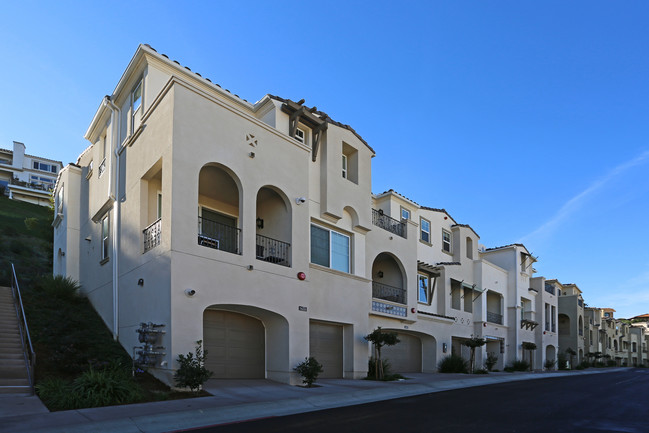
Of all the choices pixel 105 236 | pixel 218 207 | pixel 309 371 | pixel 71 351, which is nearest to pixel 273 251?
pixel 218 207

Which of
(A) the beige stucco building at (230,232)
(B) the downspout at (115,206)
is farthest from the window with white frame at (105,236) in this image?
(B) the downspout at (115,206)

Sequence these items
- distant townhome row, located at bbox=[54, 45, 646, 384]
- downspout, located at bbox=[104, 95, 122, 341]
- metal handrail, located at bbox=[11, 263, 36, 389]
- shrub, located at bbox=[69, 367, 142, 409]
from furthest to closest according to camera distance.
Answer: downspout, located at bbox=[104, 95, 122, 341] → distant townhome row, located at bbox=[54, 45, 646, 384] → metal handrail, located at bbox=[11, 263, 36, 389] → shrub, located at bbox=[69, 367, 142, 409]

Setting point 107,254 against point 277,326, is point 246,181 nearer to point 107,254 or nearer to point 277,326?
point 277,326

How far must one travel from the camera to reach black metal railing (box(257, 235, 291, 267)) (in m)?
17.3

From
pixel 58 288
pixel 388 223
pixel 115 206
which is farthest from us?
pixel 388 223

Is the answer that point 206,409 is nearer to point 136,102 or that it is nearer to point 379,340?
point 379,340

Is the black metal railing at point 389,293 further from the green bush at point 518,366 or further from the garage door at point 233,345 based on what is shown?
the green bush at point 518,366

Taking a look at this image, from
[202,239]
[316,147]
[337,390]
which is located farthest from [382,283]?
[202,239]

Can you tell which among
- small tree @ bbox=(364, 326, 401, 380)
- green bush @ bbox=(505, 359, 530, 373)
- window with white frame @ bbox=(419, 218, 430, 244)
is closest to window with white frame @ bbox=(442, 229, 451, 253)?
window with white frame @ bbox=(419, 218, 430, 244)

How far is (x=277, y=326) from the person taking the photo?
16.8 m

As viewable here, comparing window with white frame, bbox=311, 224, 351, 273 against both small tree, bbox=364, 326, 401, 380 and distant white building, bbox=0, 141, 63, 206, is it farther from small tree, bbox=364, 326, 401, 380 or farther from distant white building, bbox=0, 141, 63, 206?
distant white building, bbox=0, 141, 63, 206

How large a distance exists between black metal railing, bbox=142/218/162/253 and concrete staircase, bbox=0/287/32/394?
4324mm

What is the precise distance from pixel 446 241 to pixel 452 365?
8.48 metres

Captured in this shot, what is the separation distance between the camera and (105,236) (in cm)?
1956
